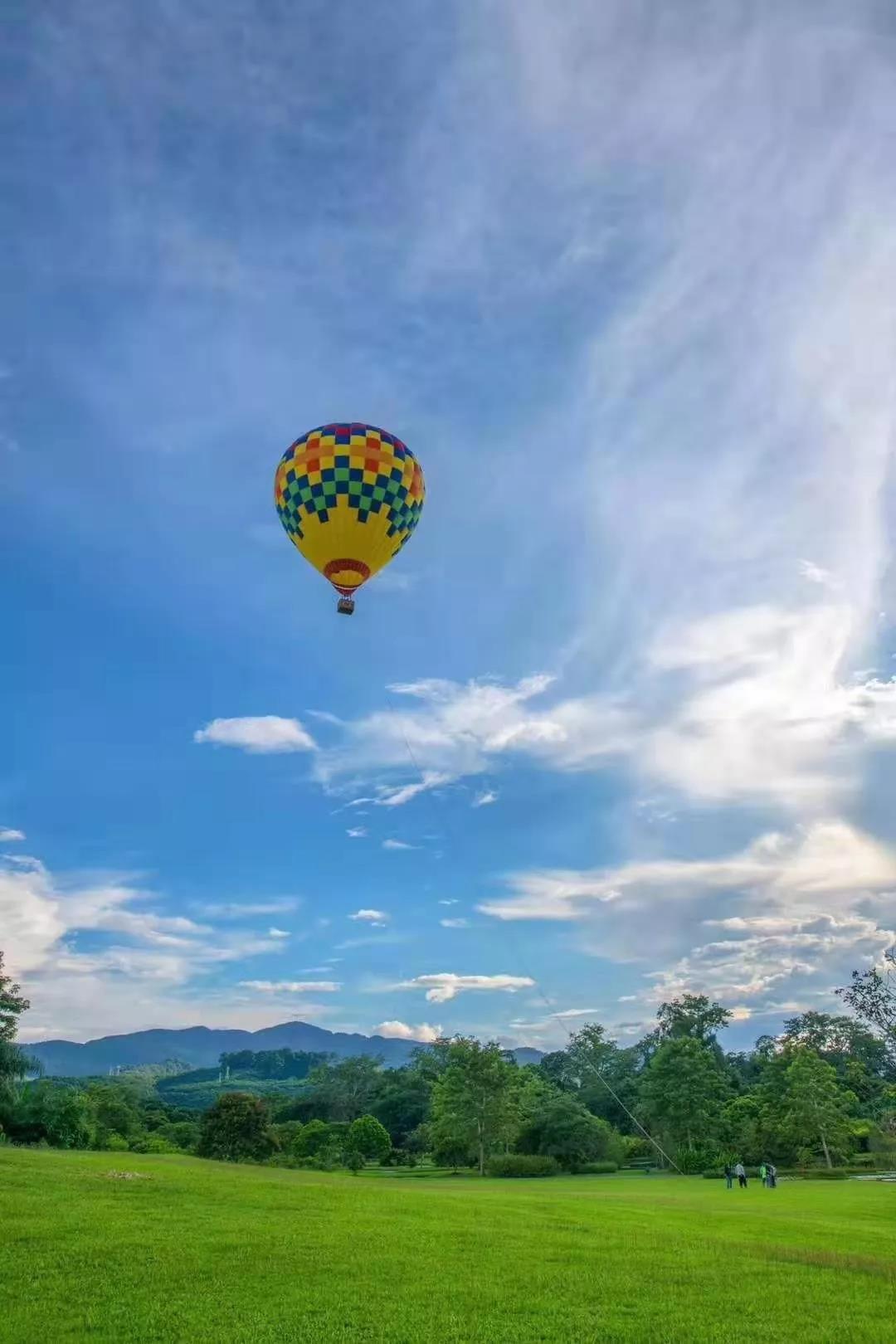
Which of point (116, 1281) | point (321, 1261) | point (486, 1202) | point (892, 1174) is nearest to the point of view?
point (116, 1281)

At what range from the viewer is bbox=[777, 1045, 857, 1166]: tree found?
5228 centimetres

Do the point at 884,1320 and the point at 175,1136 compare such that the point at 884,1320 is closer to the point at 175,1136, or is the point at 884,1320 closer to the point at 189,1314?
the point at 189,1314

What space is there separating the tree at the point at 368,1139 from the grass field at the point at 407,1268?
35.6 m

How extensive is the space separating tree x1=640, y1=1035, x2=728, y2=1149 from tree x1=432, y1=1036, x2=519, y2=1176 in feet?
32.5

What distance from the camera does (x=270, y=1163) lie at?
47750 mm

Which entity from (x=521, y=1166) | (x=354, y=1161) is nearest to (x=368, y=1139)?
(x=354, y=1161)

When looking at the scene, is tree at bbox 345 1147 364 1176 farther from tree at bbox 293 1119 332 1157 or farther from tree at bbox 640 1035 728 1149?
tree at bbox 640 1035 728 1149

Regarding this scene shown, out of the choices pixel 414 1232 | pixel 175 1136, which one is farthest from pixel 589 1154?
pixel 414 1232

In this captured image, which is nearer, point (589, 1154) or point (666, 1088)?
point (589, 1154)

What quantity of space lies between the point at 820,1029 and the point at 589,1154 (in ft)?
95.3

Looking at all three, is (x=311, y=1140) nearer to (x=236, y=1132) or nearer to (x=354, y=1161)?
(x=354, y=1161)

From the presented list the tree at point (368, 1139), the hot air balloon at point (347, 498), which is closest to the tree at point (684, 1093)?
the tree at point (368, 1139)

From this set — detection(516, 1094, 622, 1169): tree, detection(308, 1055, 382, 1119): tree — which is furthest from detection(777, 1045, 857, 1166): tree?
detection(308, 1055, 382, 1119): tree

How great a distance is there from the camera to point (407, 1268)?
1565 centimetres
